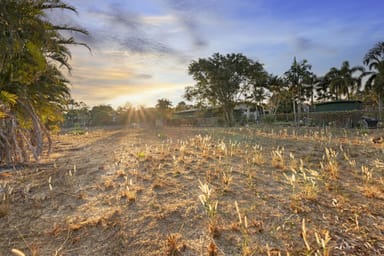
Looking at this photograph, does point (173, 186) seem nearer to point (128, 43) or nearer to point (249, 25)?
point (249, 25)

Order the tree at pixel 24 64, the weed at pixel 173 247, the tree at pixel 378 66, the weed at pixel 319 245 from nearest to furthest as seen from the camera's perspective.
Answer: the weed at pixel 319 245 → the weed at pixel 173 247 → the tree at pixel 24 64 → the tree at pixel 378 66

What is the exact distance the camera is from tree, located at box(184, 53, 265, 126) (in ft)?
100

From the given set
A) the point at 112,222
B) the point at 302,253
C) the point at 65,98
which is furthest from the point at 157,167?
the point at 65,98

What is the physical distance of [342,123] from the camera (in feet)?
58.2

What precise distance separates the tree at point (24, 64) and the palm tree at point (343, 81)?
45402 millimetres

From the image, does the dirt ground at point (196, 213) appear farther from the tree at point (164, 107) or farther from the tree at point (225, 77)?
the tree at point (164, 107)

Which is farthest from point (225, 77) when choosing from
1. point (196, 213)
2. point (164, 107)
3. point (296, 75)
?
point (196, 213)

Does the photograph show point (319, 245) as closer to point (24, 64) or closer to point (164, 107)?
point (24, 64)

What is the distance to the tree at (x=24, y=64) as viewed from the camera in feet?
16.7

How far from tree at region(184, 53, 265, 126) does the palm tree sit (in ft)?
65.3

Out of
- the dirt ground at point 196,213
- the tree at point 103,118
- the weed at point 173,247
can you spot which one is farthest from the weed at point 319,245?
the tree at point 103,118

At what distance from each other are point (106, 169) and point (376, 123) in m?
16.9

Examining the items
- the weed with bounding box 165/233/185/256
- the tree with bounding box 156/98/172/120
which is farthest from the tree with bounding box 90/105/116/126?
the weed with bounding box 165/233/185/256

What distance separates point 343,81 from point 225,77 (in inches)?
1012
